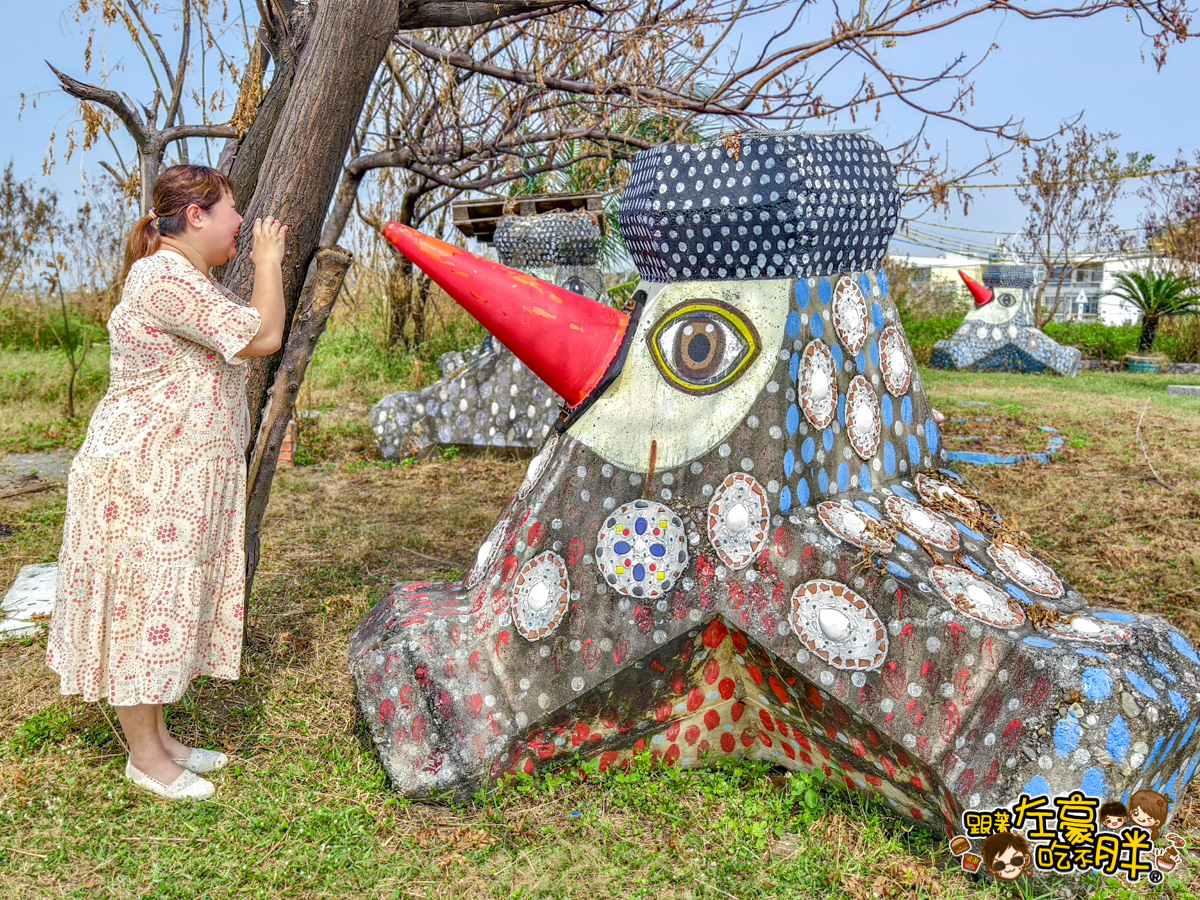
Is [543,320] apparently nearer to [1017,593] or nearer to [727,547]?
[727,547]

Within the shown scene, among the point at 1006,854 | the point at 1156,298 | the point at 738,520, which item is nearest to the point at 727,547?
the point at 738,520

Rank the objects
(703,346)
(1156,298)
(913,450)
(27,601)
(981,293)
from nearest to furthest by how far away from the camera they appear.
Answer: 1. (703,346)
2. (913,450)
3. (27,601)
4. (981,293)
5. (1156,298)

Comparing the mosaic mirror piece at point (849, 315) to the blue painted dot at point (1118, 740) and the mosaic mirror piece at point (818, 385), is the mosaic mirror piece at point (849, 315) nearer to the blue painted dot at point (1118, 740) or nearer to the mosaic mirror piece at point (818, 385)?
the mosaic mirror piece at point (818, 385)

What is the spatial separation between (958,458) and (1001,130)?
8.83 feet

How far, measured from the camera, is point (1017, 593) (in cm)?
197

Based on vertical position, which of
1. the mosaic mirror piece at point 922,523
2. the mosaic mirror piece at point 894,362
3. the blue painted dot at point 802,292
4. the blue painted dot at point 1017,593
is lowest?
the blue painted dot at point 1017,593

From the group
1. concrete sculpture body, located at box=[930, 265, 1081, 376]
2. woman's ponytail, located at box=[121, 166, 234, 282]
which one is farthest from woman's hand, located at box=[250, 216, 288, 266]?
concrete sculpture body, located at box=[930, 265, 1081, 376]

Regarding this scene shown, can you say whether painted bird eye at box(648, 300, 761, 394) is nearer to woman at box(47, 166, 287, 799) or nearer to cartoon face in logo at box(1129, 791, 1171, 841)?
woman at box(47, 166, 287, 799)

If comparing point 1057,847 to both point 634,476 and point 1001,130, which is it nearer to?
point 634,476

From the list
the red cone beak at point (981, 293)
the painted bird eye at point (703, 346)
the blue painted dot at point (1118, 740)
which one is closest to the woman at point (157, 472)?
the painted bird eye at point (703, 346)

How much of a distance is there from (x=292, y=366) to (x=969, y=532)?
1831 mm

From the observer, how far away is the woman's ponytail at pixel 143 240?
217 centimetres

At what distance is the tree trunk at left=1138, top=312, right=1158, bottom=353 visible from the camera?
1255cm

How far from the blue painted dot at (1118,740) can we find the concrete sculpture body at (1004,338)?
404 inches
